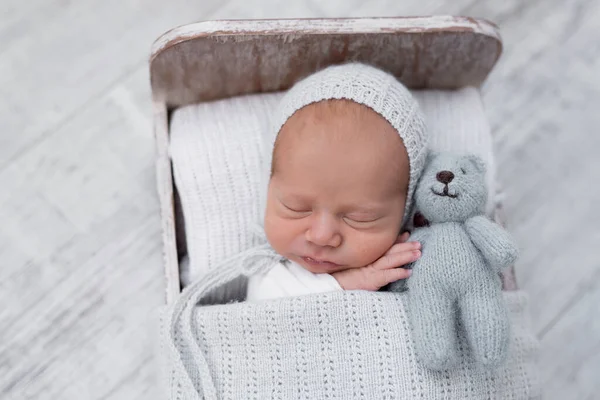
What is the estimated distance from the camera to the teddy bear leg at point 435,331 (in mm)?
887

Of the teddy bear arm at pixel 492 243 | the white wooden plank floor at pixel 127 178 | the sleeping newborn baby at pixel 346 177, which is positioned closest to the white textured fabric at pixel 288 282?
the sleeping newborn baby at pixel 346 177

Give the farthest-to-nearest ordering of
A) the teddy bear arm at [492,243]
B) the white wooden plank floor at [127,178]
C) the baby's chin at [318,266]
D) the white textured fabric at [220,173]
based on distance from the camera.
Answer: the white wooden plank floor at [127,178] < the white textured fabric at [220,173] < the baby's chin at [318,266] < the teddy bear arm at [492,243]

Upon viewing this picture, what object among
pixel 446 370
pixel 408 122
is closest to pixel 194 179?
pixel 408 122

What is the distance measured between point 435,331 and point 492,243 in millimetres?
144

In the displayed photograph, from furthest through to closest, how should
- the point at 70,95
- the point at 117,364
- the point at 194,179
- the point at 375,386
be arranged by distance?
the point at 70,95 → the point at 117,364 → the point at 194,179 → the point at 375,386

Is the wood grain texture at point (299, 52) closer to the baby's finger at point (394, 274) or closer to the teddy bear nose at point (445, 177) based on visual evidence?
the teddy bear nose at point (445, 177)

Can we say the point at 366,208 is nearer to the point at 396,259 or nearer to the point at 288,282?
the point at 396,259

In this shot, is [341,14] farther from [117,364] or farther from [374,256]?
[117,364]

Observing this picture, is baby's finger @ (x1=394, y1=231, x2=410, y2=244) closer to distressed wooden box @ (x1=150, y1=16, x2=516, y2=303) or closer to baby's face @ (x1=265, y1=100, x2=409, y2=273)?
baby's face @ (x1=265, y1=100, x2=409, y2=273)

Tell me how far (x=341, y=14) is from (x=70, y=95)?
24.2 inches

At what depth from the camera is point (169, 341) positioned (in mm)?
980

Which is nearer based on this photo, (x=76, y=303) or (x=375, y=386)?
(x=375, y=386)

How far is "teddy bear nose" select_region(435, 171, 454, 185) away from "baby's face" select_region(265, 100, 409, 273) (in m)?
0.05

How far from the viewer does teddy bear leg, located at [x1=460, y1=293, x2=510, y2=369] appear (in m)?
0.89
